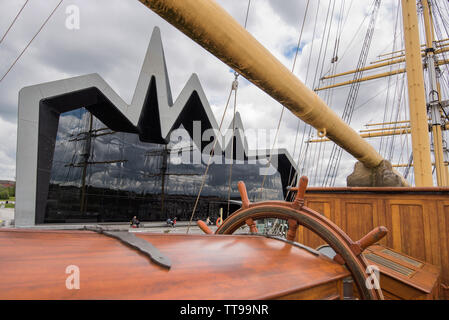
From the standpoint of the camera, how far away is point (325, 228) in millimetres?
1231

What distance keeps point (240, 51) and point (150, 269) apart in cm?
139

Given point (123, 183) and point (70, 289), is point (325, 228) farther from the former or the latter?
point (123, 183)

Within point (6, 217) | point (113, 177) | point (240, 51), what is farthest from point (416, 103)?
point (6, 217)

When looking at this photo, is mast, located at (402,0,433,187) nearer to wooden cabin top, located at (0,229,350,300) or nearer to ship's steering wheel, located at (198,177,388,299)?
ship's steering wheel, located at (198,177,388,299)

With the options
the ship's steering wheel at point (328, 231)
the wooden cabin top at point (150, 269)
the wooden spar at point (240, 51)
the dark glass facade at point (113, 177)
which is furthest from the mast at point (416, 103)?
the dark glass facade at point (113, 177)

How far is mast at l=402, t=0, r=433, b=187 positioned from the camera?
15.4 feet

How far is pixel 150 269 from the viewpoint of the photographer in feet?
2.57

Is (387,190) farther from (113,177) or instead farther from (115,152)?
(115,152)

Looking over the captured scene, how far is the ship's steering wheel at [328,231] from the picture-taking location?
1.12 meters

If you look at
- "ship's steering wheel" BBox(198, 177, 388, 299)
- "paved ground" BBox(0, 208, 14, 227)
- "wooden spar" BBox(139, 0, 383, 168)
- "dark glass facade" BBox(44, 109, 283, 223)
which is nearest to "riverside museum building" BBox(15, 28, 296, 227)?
"dark glass facade" BBox(44, 109, 283, 223)

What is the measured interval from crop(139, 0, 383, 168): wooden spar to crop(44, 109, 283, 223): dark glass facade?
39.8 ft

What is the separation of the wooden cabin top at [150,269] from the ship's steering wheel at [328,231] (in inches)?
2.9
